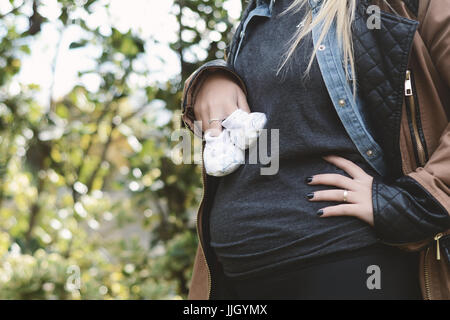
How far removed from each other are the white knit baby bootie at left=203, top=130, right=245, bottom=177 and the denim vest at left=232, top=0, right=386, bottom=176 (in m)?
0.29

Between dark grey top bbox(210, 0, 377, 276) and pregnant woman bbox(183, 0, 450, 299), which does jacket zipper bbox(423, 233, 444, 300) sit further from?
dark grey top bbox(210, 0, 377, 276)

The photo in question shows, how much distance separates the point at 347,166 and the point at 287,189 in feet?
0.52

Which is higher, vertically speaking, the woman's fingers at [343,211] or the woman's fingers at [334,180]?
the woman's fingers at [334,180]

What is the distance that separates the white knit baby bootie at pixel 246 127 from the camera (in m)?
1.26

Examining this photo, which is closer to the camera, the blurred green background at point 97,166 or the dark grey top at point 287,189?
the dark grey top at point 287,189

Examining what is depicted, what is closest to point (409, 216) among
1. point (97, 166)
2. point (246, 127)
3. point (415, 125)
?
point (415, 125)

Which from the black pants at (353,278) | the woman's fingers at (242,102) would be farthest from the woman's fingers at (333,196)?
the woman's fingers at (242,102)

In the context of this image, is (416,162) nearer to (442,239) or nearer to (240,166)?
(442,239)

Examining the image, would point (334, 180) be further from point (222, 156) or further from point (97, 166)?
point (97, 166)

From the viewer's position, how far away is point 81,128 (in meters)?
2.62

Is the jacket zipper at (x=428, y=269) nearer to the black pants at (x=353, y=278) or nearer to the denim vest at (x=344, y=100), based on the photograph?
the black pants at (x=353, y=278)

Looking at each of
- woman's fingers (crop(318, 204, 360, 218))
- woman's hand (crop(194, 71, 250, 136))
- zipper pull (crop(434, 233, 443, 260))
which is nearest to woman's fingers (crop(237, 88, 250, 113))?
woman's hand (crop(194, 71, 250, 136))
